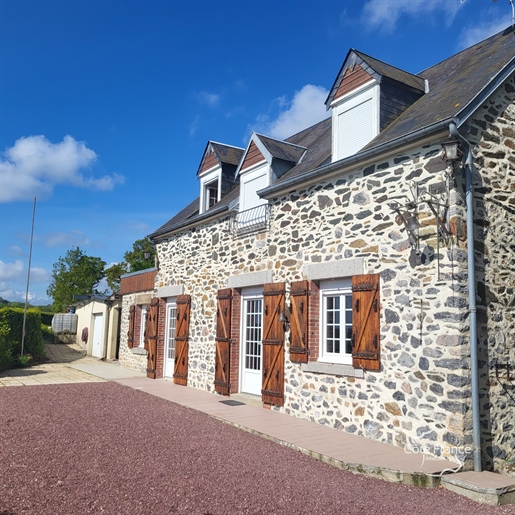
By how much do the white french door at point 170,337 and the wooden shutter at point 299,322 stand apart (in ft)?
17.8

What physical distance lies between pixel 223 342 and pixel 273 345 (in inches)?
73.9

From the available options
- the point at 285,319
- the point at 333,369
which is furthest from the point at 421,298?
the point at 285,319

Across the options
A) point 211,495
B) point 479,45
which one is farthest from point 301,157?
point 211,495

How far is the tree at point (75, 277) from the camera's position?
3585 cm

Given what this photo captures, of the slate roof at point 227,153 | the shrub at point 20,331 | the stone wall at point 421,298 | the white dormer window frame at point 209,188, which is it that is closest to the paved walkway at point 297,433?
the stone wall at point 421,298

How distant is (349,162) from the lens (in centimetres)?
752

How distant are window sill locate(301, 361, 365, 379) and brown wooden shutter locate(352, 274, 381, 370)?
0.12m

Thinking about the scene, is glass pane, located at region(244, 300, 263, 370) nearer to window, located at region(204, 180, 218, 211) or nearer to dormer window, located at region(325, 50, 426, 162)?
dormer window, located at region(325, 50, 426, 162)

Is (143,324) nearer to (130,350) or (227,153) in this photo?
(130,350)

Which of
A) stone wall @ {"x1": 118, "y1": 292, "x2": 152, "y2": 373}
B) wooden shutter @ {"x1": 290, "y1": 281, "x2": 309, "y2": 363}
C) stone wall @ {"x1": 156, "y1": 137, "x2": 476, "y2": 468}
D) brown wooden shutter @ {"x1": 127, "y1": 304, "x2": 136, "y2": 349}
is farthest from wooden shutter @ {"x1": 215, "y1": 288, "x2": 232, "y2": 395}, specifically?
brown wooden shutter @ {"x1": 127, "y1": 304, "x2": 136, "y2": 349}

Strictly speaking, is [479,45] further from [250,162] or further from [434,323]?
[434,323]

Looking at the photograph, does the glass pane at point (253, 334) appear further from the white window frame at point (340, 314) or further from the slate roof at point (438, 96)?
the slate roof at point (438, 96)

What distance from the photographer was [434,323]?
20.4 ft

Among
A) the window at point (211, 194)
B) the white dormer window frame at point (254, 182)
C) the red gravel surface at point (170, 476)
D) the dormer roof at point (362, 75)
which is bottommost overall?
the red gravel surface at point (170, 476)
